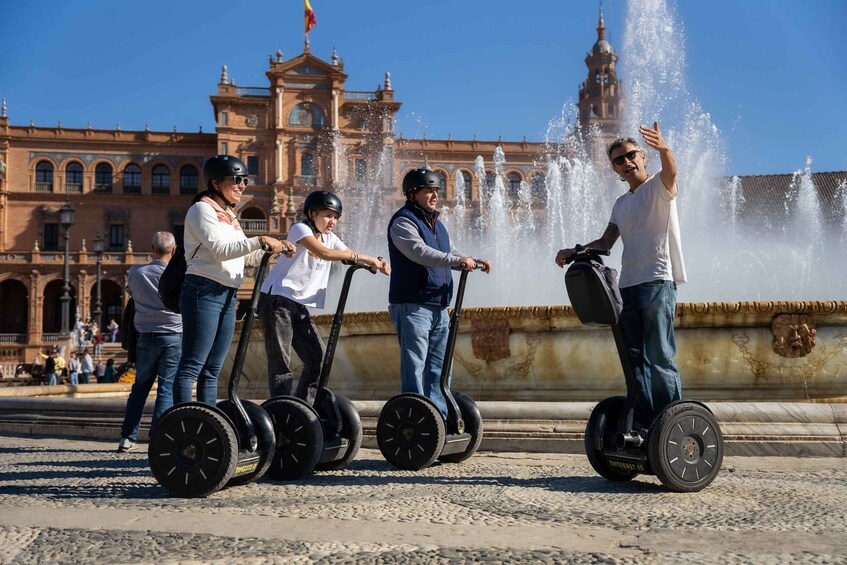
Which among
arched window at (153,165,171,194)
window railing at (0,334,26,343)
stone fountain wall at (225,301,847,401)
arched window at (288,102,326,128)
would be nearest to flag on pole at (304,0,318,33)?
arched window at (288,102,326,128)

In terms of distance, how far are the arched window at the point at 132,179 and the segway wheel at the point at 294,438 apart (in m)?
56.2

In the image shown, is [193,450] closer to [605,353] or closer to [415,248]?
[415,248]

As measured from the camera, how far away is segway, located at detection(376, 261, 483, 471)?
160 inches

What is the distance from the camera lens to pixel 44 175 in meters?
55.8

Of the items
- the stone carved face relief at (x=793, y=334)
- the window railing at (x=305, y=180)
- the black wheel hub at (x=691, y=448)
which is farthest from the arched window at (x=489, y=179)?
the black wheel hub at (x=691, y=448)

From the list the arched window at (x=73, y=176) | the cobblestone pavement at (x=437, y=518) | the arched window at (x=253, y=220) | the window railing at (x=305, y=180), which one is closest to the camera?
the cobblestone pavement at (x=437, y=518)

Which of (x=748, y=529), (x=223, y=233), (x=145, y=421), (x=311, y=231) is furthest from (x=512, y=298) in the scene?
(x=748, y=529)

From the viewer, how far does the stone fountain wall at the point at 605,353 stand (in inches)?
214

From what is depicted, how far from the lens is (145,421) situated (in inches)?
242

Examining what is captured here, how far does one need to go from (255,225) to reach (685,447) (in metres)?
49.4

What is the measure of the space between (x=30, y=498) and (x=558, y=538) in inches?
86.8

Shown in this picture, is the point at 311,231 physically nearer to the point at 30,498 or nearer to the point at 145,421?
the point at 30,498

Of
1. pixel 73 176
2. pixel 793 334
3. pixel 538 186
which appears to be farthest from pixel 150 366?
pixel 73 176

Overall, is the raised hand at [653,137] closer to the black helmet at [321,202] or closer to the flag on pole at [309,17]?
the black helmet at [321,202]
